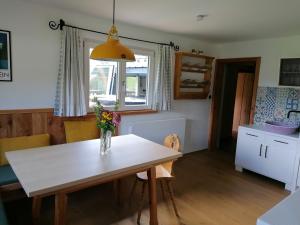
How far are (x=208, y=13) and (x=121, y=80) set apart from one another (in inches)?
61.5

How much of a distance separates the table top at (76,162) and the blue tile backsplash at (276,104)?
2488 mm

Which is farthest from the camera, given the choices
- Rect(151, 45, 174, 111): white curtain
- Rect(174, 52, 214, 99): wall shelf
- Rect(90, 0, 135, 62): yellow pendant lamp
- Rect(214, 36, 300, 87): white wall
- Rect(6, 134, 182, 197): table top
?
Rect(174, 52, 214, 99): wall shelf

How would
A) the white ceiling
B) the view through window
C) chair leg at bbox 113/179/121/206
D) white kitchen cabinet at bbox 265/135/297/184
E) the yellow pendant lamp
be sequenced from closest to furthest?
the yellow pendant lamp < the white ceiling < chair leg at bbox 113/179/121/206 < white kitchen cabinet at bbox 265/135/297/184 < the view through window

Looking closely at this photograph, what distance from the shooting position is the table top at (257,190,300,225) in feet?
3.00

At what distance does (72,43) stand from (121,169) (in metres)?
1.82

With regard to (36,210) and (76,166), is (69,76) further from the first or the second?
(36,210)

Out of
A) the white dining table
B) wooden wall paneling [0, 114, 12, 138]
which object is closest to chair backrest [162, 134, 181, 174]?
the white dining table

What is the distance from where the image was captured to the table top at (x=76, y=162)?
59.5 inches

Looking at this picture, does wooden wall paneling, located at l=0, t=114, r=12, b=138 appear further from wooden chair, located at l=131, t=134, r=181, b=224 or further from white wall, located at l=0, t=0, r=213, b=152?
wooden chair, located at l=131, t=134, r=181, b=224

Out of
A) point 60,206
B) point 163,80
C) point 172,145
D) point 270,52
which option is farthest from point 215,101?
point 60,206

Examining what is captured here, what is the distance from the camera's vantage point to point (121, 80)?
137 inches

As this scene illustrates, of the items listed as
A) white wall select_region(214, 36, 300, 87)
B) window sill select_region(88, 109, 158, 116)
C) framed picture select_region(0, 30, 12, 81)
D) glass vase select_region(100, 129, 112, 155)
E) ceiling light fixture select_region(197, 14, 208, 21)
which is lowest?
glass vase select_region(100, 129, 112, 155)

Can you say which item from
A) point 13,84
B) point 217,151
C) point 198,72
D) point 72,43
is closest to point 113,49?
point 72,43

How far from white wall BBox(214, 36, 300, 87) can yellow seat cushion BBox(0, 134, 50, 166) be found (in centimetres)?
360
